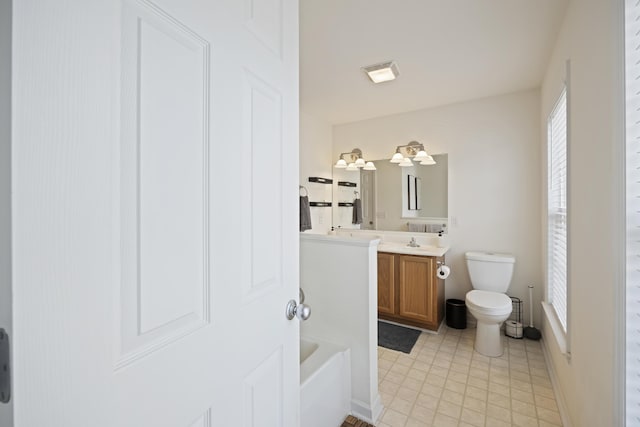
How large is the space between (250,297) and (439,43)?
216 cm

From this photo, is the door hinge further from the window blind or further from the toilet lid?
the toilet lid

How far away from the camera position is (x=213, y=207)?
25.2 inches

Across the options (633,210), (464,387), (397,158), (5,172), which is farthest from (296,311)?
(397,158)

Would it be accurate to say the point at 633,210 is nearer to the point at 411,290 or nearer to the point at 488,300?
the point at 488,300

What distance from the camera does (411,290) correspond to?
2.99m

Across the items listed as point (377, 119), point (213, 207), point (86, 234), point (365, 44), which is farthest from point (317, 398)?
point (377, 119)

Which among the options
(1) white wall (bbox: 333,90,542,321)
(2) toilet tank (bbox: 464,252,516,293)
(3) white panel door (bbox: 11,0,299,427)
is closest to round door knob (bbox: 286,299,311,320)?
(3) white panel door (bbox: 11,0,299,427)

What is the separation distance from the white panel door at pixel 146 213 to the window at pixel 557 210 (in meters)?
2.05

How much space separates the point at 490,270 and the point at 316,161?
7.61 feet

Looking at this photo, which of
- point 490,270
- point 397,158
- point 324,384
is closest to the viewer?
point 324,384

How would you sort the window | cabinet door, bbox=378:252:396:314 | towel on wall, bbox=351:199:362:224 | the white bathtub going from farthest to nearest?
1. towel on wall, bbox=351:199:362:224
2. cabinet door, bbox=378:252:396:314
3. the window
4. the white bathtub

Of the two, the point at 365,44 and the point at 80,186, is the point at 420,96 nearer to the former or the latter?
the point at 365,44

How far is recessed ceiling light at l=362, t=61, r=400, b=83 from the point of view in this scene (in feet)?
7.52

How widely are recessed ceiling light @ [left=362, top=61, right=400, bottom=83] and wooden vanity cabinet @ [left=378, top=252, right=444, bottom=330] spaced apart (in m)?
1.73
